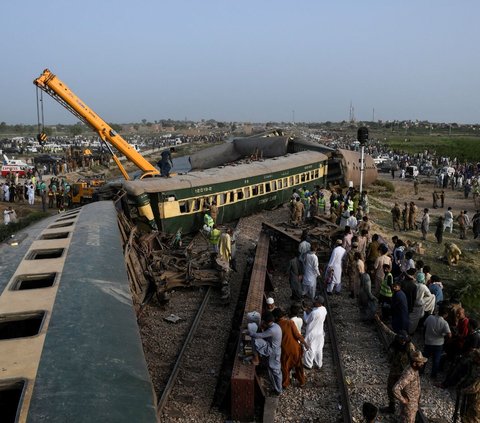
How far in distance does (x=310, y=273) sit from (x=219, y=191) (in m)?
8.64

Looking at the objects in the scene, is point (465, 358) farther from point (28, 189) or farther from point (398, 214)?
point (28, 189)

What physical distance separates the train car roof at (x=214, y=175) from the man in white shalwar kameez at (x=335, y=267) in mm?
7393

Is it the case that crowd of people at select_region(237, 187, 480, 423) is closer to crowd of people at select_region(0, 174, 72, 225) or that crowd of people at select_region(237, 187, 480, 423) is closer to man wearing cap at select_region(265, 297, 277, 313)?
man wearing cap at select_region(265, 297, 277, 313)

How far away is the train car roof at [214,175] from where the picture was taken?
1738 centimetres

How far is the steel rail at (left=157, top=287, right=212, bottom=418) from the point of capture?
324 inches

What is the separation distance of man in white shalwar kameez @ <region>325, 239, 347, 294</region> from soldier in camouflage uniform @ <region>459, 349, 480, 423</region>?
569 centimetres

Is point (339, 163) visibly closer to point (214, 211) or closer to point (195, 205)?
point (214, 211)

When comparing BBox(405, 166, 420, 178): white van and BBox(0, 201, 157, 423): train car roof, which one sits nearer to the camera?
BBox(0, 201, 157, 423): train car roof

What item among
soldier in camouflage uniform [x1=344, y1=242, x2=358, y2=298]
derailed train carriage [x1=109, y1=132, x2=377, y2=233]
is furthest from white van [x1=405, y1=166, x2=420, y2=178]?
soldier in camouflage uniform [x1=344, y1=242, x2=358, y2=298]

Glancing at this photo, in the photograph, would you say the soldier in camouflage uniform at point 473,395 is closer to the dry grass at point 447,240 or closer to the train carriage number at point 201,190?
the dry grass at point 447,240

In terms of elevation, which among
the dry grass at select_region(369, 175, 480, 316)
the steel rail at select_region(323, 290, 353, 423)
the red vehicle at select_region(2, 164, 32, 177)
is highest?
the red vehicle at select_region(2, 164, 32, 177)

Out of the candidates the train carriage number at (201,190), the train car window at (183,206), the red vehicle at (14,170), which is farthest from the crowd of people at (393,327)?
the red vehicle at (14,170)

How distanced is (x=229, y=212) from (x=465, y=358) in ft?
46.0

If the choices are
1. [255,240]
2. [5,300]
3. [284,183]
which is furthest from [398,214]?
[5,300]
